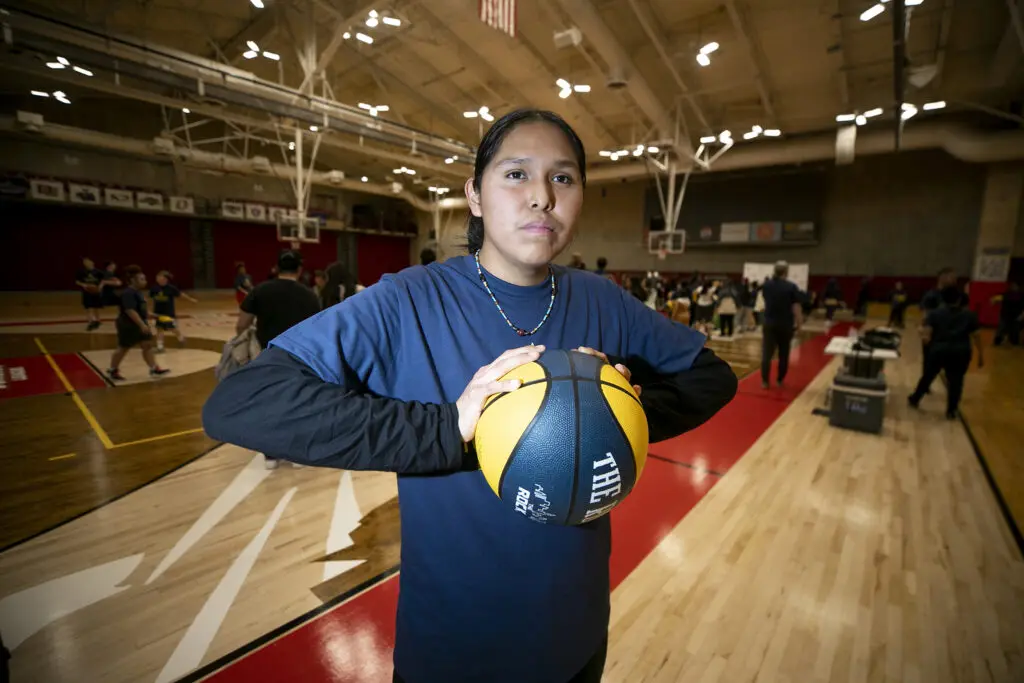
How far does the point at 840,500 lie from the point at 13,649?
5.30 metres

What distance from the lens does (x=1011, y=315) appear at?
10.9 meters

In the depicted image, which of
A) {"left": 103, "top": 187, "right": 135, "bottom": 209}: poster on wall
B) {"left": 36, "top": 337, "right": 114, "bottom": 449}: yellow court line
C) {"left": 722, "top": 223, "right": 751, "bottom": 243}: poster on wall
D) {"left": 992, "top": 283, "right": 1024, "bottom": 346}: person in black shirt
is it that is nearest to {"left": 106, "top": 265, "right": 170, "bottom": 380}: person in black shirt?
{"left": 36, "top": 337, "right": 114, "bottom": 449}: yellow court line

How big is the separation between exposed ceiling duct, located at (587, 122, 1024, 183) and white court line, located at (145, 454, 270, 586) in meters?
14.1

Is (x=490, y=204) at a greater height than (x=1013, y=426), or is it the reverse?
(x=490, y=204)

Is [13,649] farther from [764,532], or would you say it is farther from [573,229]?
[764,532]

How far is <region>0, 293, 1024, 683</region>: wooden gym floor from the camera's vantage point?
2188 millimetres

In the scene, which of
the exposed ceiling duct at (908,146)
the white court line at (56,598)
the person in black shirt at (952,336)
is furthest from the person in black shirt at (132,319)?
the exposed ceiling duct at (908,146)

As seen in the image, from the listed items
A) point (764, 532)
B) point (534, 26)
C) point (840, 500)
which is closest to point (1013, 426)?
point (840, 500)

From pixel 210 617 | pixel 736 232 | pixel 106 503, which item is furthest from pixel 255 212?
pixel 210 617

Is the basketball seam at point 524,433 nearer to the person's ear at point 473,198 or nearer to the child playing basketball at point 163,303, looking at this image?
the person's ear at point 473,198

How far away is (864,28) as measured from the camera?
902 centimetres

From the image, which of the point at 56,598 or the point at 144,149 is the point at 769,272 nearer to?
the point at 56,598

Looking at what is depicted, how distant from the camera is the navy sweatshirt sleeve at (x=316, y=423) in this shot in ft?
2.65

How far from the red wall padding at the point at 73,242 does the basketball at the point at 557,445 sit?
832 inches
